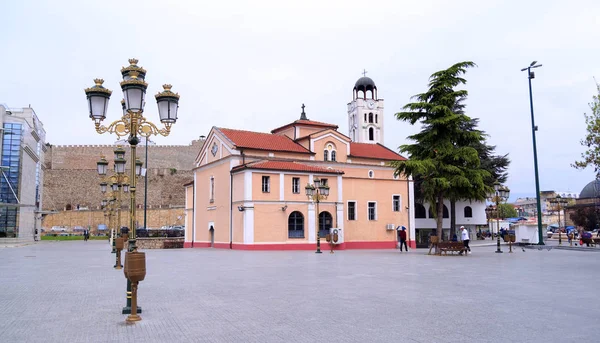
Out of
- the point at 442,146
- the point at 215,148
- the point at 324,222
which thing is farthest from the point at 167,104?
the point at 215,148

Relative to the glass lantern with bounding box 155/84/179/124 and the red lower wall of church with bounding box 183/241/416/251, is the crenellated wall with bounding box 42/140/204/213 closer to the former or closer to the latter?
the red lower wall of church with bounding box 183/241/416/251

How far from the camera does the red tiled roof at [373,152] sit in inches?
1678

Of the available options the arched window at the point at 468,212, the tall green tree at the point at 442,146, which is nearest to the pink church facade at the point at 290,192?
the tall green tree at the point at 442,146

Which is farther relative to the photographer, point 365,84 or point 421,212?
point 365,84

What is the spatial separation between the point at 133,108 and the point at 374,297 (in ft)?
20.2

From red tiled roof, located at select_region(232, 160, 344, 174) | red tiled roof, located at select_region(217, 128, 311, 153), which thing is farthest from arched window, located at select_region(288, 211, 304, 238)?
red tiled roof, located at select_region(217, 128, 311, 153)

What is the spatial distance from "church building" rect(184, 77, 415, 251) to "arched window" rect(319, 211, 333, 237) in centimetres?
7

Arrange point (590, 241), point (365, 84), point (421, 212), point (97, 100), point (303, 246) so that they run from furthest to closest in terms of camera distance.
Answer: point (365, 84) < point (421, 212) < point (303, 246) < point (590, 241) < point (97, 100)

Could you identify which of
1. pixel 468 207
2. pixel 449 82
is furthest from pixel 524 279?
pixel 468 207

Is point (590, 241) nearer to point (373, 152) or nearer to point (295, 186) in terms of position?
point (373, 152)

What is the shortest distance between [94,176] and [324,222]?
73.8 metres

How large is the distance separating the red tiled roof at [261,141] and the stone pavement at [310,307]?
72.6 feet

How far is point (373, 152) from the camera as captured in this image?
44.2m

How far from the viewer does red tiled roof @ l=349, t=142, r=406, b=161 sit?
140ft
